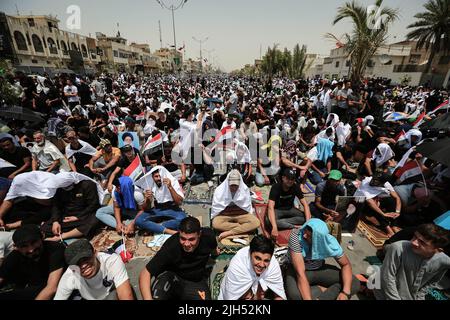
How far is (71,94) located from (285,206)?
11094 millimetres

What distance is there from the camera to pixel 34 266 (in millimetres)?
2623

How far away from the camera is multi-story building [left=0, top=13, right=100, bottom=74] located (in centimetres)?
2958

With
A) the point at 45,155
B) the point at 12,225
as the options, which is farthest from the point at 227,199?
the point at 45,155

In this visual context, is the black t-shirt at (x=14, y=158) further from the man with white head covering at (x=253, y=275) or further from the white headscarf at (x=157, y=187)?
the man with white head covering at (x=253, y=275)

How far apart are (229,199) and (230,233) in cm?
59

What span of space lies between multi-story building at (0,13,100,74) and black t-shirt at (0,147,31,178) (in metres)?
26.8

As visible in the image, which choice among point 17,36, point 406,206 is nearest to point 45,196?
point 406,206

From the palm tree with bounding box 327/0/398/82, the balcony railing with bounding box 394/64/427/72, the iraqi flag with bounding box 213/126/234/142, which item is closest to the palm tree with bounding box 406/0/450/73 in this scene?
the balcony railing with bounding box 394/64/427/72

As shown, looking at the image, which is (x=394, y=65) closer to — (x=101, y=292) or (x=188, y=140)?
(x=188, y=140)

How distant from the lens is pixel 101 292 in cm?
245

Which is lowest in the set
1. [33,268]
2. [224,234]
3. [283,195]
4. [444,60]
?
[224,234]

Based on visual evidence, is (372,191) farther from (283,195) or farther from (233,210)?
(233,210)

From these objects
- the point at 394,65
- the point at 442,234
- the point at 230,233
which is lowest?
the point at 230,233

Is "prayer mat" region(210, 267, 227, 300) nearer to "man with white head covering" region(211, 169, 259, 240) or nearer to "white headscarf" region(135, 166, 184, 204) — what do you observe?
"man with white head covering" region(211, 169, 259, 240)
